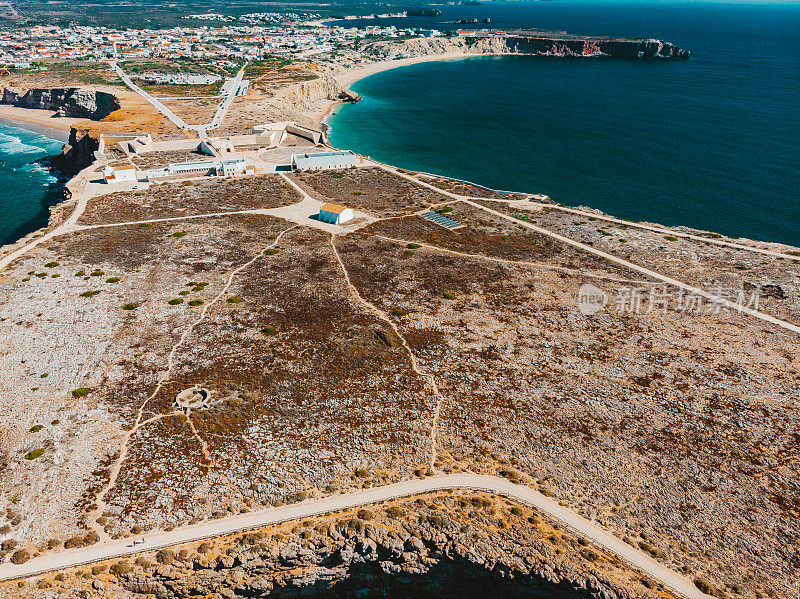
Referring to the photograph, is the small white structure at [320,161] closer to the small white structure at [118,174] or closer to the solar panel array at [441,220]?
the solar panel array at [441,220]

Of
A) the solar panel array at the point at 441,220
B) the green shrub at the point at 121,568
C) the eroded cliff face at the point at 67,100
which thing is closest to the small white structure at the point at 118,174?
the solar panel array at the point at 441,220

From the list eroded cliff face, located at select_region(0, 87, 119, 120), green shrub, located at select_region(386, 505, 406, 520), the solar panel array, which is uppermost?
eroded cliff face, located at select_region(0, 87, 119, 120)

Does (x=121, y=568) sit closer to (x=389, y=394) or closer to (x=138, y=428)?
(x=138, y=428)

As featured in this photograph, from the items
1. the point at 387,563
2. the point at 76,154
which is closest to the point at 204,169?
the point at 76,154

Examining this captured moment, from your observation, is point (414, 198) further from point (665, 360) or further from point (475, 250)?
point (665, 360)

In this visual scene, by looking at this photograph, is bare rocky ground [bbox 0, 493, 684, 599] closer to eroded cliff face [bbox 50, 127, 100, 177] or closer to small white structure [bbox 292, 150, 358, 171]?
small white structure [bbox 292, 150, 358, 171]

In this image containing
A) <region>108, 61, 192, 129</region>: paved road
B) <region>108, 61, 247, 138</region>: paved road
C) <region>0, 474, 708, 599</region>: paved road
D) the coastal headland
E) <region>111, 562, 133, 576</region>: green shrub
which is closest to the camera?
<region>111, 562, 133, 576</region>: green shrub

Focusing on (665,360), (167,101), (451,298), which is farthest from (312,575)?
(167,101)

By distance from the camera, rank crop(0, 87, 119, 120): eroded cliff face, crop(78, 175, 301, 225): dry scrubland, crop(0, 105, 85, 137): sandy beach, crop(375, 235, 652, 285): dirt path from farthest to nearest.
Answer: crop(0, 105, 85, 137): sandy beach
crop(0, 87, 119, 120): eroded cliff face
crop(78, 175, 301, 225): dry scrubland
crop(375, 235, 652, 285): dirt path

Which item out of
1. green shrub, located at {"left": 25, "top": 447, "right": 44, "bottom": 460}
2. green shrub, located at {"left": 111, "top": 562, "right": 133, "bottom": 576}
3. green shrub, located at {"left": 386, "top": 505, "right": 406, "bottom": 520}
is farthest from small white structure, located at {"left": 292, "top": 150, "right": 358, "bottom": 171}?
green shrub, located at {"left": 111, "top": 562, "right": 133, "bottom": 576}
